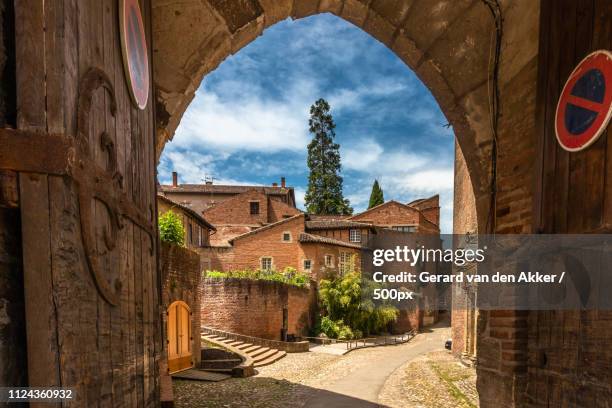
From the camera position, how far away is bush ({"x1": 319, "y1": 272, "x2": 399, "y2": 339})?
71.1 feet

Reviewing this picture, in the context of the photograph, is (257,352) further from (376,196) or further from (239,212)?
(376,196)

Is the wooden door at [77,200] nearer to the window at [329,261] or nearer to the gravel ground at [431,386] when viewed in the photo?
the gravel ground at [431,386]

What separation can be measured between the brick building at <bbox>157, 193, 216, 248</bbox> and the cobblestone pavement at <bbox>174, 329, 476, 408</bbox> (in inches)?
387

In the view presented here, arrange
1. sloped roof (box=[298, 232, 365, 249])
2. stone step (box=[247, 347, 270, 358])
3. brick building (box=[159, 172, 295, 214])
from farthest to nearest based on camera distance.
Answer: brick building (box=[159, 172, 295, 214]) < sloped roof (box=[298, 232, 365, 249]) < stone step (box=[247, 347, 270, 358])

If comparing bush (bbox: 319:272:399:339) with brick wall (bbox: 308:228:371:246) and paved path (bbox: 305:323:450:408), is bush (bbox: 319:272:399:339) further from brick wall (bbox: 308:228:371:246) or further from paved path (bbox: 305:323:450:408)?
brick wall (bbox: 308:228:371:246)

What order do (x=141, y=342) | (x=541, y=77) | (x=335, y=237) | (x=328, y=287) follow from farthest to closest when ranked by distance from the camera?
(x=335, y=237)
(x=328, y=287)
(x=541, y=77)
(x=141, y=342)

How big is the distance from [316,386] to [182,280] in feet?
17.3

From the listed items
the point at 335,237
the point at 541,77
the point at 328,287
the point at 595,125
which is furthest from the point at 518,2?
the point at 335,237

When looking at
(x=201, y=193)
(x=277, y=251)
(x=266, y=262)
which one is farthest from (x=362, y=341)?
(x=201, y=193)

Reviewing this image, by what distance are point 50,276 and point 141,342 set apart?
1.15 metres

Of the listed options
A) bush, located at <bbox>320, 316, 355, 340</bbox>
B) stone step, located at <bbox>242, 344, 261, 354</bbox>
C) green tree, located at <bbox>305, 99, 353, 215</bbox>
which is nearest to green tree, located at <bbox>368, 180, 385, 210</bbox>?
green tree, located at <bbox>305, 99, 353, 215</bbox>

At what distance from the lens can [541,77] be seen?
9.06 ft

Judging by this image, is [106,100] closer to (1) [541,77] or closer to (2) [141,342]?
(2) [141,342]

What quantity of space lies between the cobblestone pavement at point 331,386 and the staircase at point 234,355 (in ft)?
1.85
